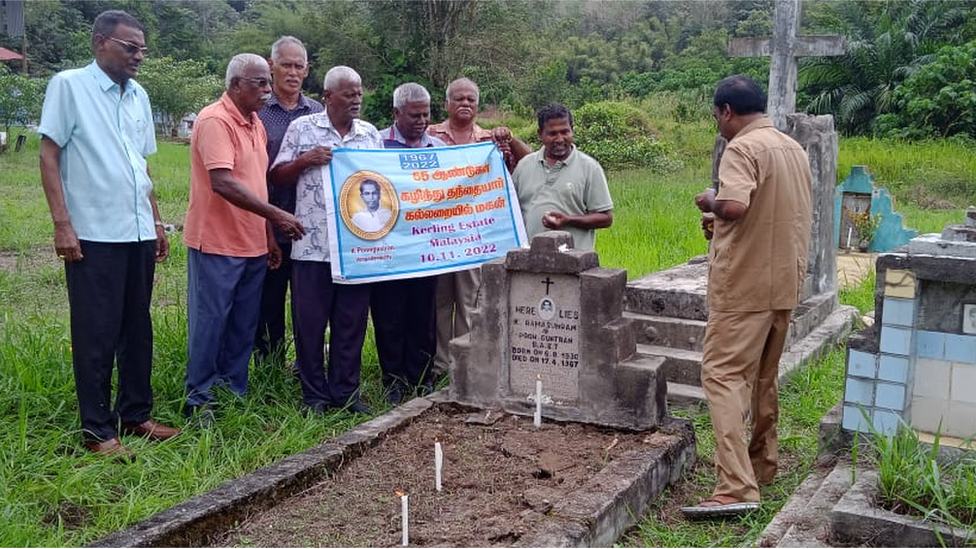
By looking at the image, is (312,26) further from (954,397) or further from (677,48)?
(954,397)

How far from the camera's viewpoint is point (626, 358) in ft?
14.0

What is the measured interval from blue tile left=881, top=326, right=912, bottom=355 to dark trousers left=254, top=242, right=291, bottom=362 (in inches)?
121

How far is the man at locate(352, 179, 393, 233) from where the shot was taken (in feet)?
15.4

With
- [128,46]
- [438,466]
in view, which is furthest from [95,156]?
[438,466]

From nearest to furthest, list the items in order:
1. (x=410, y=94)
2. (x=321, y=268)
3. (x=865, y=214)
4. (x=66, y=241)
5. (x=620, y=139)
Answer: (x=66, y=241) < (x=321, y=268) < (x=410, y=94) < (x=865, y=214) < (x=620, y=139)

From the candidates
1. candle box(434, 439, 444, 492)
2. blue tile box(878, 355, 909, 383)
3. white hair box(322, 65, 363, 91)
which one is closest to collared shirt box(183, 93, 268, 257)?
white hair box(322, 65, 363, 91)

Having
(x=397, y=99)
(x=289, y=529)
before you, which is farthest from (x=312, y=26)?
(x=289, y=529)

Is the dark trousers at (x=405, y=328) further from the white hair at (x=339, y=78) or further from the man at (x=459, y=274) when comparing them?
the white hair at (x=339, y=78)

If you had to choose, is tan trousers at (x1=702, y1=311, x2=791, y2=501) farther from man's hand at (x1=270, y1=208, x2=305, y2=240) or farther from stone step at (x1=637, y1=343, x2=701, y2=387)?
man's hand at (x1=270, y1=208, x2=305, y2=240)

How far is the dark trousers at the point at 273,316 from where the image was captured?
16.7 feet

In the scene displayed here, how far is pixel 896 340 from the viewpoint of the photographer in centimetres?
343

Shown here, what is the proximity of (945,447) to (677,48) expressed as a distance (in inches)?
1423

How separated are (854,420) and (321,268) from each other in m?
2.62

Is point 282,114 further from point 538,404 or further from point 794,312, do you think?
point 794,312
